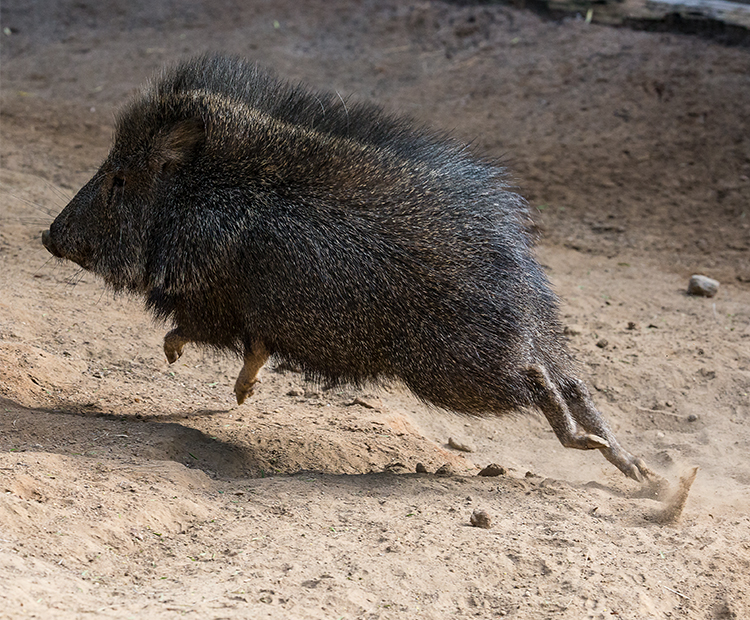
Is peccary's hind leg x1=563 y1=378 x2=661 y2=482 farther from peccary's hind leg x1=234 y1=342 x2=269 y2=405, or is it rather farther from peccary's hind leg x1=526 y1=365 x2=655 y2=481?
peccary's hind leg x1=234 y1=342 x2=269 y2=405

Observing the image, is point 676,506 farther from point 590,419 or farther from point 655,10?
point 655,10

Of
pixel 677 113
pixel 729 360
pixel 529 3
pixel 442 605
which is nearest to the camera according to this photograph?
pixel 442 605

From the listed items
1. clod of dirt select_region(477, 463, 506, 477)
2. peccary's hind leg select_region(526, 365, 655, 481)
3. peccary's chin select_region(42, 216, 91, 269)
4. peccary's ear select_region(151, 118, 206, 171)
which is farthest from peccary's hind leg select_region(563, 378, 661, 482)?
peccary's chin select_region(42, 216, 91, 269)

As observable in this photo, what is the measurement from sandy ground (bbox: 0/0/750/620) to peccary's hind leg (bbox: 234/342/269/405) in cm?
23

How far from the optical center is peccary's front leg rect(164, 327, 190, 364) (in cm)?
516

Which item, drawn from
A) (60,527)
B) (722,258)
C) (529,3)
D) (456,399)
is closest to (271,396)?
(456,399)

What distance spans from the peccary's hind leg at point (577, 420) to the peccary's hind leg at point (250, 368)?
60.8 inches

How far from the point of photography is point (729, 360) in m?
6.59

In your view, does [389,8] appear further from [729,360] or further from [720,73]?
[729,360]

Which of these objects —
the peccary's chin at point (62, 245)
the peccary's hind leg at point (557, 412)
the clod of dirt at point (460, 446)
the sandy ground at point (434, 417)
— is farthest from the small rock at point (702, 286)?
the peccary's chin at point (62, 245)

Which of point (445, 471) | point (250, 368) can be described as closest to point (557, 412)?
point (445, 471)

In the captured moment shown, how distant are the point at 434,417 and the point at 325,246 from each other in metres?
2.05

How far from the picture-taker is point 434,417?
6203 millimetres

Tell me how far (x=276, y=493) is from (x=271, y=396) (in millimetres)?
1709
